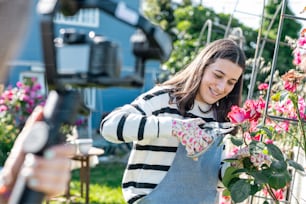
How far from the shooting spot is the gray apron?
5.41 feet

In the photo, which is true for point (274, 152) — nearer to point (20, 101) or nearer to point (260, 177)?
point (260, 177)

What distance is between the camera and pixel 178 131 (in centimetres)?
151

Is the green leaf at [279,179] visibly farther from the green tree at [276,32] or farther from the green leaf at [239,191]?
the green tree at [276,32]

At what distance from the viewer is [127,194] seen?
1.66 metres

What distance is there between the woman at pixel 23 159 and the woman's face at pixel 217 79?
0.92m

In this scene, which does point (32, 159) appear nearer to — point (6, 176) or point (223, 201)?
point (6, 176)

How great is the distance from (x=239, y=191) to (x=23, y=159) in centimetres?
111

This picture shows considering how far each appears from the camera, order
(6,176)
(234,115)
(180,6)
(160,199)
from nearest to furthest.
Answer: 1. (6,176)
2. (160,199)
3. (234,115)
4. (180,6)

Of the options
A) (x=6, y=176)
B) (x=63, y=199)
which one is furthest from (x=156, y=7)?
(x=6, y=176)

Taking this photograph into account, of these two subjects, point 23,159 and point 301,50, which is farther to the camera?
point 301,50

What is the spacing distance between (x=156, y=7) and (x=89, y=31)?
11.4 metres

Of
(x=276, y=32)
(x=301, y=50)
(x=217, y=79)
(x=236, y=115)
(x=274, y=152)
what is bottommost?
(x=274, y=152)

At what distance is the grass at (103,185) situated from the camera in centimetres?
491

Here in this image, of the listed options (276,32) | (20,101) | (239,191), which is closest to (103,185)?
(20,101)
